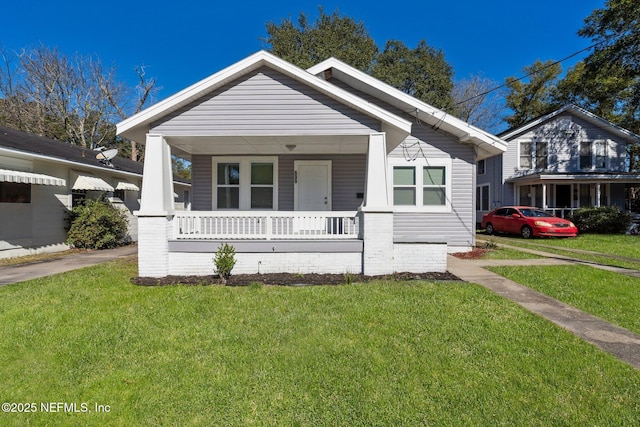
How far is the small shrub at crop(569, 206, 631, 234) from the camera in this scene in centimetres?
1508

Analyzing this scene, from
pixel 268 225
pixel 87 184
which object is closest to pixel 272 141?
pixel 268 225

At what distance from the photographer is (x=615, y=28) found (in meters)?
16.5

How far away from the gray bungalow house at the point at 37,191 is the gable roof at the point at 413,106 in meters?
8.69

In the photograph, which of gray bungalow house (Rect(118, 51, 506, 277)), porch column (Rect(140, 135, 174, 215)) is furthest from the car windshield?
porch column (Rect(140, 135, 174, 215))

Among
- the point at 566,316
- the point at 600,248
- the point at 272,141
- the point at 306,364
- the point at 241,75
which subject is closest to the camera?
the point at 306,364

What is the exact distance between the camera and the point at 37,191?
10.5m

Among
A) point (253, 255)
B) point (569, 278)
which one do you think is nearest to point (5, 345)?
point (253, 255)

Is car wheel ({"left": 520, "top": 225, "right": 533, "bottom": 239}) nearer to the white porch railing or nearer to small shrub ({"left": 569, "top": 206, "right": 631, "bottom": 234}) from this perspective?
small shrub ({"left": 569, "top": 206, "right": 631, "bottom": 234})

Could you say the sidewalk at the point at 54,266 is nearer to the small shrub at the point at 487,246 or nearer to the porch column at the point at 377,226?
the porch column at the point at 377,226

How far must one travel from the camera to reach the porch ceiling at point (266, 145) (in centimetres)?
749

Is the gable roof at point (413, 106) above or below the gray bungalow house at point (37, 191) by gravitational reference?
above

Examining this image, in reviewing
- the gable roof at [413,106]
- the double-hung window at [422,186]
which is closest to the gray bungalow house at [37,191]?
the gable roof at [413,106]

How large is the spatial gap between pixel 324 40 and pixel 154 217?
2647 cm

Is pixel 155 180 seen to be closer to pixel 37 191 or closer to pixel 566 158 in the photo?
pixel 37 191
